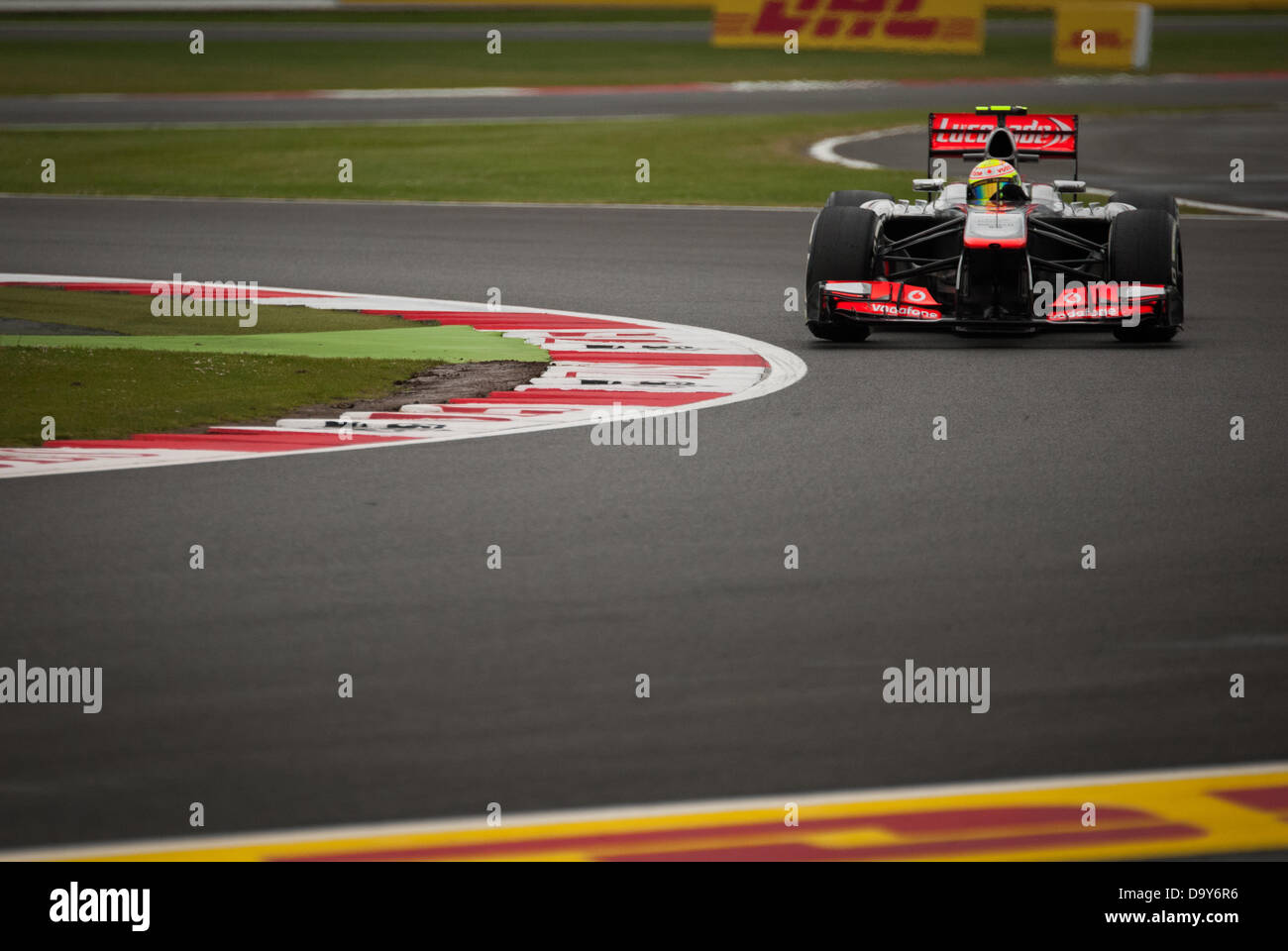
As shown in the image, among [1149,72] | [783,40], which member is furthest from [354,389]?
[783,40]

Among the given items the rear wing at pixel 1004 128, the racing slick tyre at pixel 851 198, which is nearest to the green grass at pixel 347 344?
the racing slick tyre at pixel 851 198

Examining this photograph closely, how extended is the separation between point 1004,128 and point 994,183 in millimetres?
1372

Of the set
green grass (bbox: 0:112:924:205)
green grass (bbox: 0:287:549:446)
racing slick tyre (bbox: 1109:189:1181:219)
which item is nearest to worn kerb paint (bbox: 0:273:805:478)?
green grass (bbox: 0:287:549:446)

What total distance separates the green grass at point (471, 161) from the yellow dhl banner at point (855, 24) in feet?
49.3

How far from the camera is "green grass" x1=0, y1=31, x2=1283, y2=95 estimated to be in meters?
39.8

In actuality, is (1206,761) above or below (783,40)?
below

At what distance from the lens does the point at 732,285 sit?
15648 mm

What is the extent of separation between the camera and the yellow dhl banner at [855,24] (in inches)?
1828

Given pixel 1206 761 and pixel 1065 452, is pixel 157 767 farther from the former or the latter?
pixel 1065 452

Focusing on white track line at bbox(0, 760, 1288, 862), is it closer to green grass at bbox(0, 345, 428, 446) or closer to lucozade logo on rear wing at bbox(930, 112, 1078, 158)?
green grass at bbox(0, 345, 428, 446)

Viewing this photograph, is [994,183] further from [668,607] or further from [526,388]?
[668,607]

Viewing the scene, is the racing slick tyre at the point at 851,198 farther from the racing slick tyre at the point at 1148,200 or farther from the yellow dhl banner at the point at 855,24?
the yellow dhl banner at the point at 855,24

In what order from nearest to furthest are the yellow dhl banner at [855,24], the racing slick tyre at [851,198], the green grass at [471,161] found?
the racing slick tyre at [851,198] < the green grass at [471,161] < the yellow dhl banner at [855,24]

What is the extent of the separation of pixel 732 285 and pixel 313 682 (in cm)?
1034
